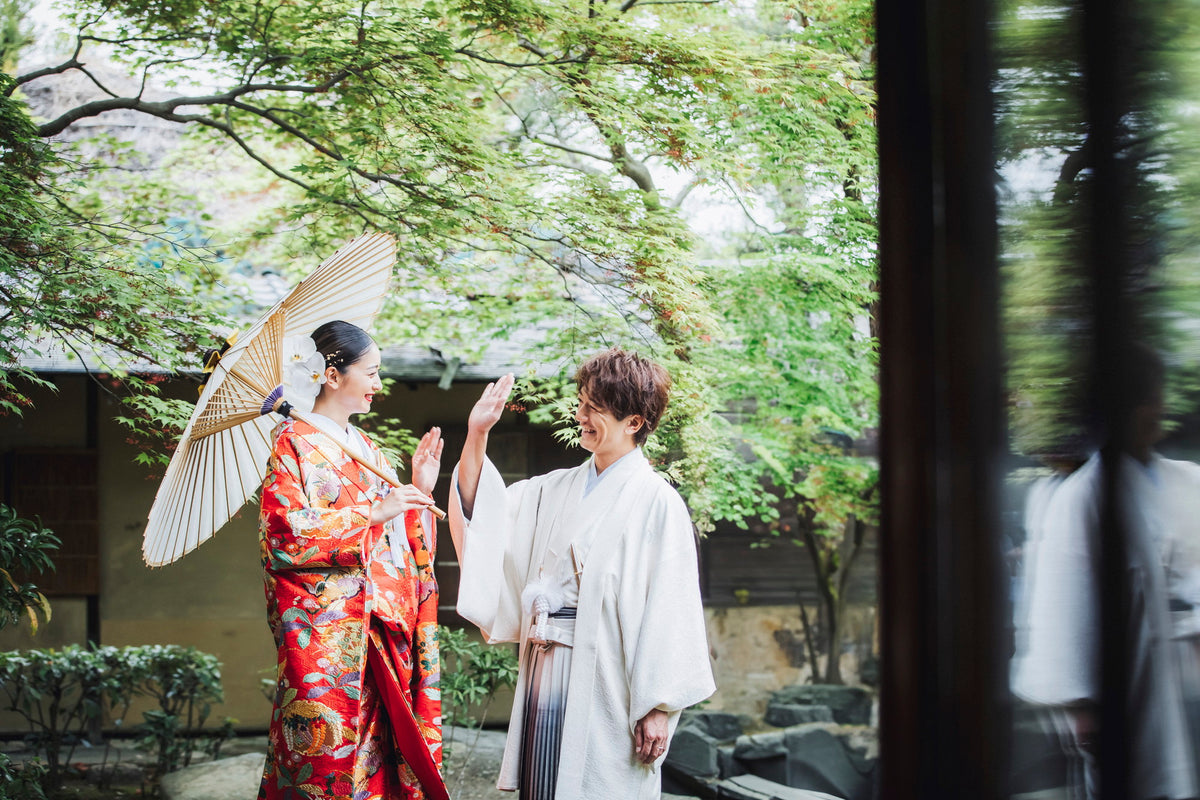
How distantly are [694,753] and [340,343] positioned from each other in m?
3.70

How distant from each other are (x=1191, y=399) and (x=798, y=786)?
3946 millimetres

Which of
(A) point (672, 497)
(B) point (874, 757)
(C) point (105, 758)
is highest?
(A) point (672, 497)

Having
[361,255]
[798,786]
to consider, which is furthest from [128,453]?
[798,786]

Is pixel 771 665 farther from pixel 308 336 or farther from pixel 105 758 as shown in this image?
pixel 308 336

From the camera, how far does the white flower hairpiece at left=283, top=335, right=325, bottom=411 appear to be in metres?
3.03

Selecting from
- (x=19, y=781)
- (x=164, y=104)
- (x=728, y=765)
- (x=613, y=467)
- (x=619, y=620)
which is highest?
(x=164, y=104)

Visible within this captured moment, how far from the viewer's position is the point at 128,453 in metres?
6.29

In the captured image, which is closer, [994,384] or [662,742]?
[994,384]

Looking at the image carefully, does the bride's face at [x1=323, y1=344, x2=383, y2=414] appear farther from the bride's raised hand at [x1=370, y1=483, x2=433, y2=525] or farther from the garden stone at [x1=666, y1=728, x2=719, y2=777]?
the garden stone at [x1=666, y1=728, x2=719, y2=777]

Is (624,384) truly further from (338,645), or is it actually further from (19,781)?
(19,781)

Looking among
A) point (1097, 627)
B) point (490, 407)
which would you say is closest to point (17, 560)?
point (490, 407)

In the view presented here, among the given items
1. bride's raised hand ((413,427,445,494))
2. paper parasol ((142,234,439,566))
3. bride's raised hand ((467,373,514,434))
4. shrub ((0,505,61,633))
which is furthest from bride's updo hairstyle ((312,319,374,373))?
shrub ((0,505,61,633))

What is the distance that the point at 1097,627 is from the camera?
0.61 m

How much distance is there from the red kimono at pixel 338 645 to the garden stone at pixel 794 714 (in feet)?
13.9
